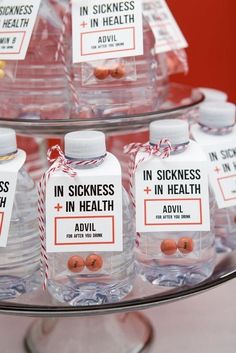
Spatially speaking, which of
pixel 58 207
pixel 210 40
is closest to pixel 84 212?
pixel 58 207

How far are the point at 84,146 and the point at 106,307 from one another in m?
0.24

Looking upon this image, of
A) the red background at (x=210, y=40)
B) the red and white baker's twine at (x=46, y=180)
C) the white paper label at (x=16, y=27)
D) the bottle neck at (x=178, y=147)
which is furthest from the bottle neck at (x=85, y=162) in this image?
the red background at (x=210, y=40)

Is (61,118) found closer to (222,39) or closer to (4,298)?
(4,298)

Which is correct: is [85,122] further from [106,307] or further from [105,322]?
[105,322]

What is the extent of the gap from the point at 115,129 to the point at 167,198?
0.16m

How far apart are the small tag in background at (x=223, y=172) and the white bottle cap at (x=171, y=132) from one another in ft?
0.33

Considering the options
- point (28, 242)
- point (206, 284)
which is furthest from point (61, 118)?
point (206, 284)

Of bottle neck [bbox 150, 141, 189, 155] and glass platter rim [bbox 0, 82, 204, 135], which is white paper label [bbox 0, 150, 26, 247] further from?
bottle neck [bbox 150, 141, 189, 155]

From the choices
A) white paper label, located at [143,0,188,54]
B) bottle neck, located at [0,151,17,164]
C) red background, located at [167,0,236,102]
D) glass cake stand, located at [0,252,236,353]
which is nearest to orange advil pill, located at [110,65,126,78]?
white paper label, located at [143,0,188,54]

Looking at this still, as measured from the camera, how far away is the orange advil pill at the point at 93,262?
89cm

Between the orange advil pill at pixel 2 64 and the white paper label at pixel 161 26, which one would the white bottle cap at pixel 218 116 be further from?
the orange advil pill at pixel 2 64

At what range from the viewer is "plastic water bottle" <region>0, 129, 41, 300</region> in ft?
3.15

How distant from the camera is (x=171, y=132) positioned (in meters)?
0.94

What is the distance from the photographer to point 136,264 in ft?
3.28
